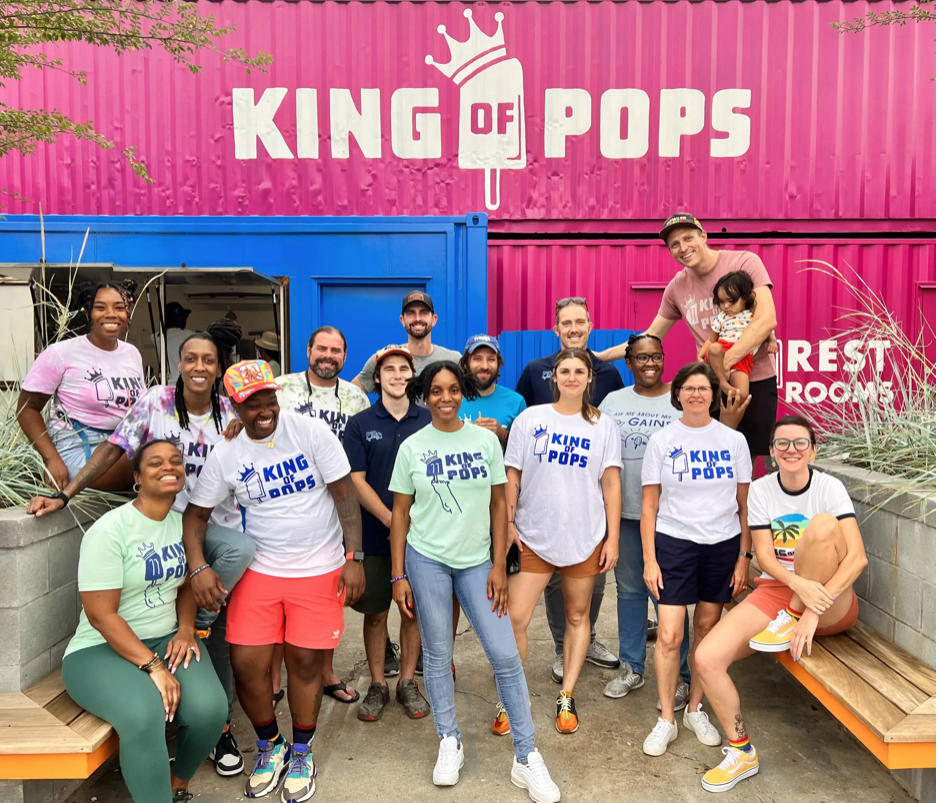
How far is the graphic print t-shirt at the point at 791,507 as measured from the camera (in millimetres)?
3113

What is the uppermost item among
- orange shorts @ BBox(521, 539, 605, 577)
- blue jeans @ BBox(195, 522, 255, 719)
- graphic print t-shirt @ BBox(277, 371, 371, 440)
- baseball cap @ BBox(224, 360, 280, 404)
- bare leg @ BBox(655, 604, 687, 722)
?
baseball cap @ BBox(224, 360, 280, 404)

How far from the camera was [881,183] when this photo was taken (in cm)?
734

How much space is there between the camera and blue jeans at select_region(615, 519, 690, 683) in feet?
12.0

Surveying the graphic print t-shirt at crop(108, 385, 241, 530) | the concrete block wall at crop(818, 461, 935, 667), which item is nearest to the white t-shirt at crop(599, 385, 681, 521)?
the concrete block wall at crop(818, 461, 935, 667)

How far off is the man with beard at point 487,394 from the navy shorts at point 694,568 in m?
1.03

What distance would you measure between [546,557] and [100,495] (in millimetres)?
2197

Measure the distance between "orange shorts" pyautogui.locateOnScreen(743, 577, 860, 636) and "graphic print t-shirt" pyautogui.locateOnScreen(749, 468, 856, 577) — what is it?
5.7 inches

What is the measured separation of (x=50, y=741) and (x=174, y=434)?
48.2 inches

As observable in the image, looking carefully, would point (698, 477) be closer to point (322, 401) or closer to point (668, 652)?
point (668, 652)

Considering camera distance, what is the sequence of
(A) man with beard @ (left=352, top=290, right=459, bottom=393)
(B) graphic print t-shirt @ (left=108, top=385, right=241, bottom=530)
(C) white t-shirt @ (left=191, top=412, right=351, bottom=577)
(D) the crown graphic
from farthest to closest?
1. (D) the crown graphic
2. (A) man with beard @ (left=352, top=290, right=459, bottom=393)
3. (B) graphic print t-shirt @ (left=108, top=385, right=241, bottom=530)
4. (C) white t-shirt @ (left=191, top=412, right=351, bottom=577)

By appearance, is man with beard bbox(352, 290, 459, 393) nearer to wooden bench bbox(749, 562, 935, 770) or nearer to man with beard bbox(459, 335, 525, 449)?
man with beard bbox(459, 335, 525, 449)

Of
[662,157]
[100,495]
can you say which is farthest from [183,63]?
[100,495]

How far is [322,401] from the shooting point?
3.69m

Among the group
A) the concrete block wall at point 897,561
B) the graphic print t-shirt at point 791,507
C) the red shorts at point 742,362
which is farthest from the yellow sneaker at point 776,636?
the red shorts at point 742,362
